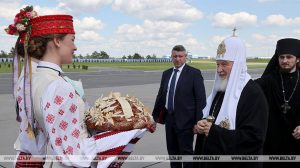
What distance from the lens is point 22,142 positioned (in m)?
2.37

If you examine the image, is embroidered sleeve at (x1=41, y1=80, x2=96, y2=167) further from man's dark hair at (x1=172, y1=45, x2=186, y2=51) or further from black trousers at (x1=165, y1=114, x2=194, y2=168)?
man's dark hair at (x1=172, y1=45, x2=186, y2=51)

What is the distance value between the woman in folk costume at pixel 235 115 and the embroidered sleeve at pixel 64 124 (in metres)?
1.32

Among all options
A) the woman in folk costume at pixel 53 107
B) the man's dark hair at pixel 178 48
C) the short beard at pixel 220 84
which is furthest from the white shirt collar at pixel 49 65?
the man's dark hair at pixel 178 48

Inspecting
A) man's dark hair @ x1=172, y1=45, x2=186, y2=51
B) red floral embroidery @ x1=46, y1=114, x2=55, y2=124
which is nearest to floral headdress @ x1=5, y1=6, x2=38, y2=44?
red floral embroidery @ x1=46, y1=114, x2=55, y2=124

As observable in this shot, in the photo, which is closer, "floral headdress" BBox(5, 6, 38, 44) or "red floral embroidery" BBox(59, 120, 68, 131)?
"red floral embroidery" BBox(59, 120, 68, 131)

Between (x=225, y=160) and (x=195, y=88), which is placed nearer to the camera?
(x=225, y=160)

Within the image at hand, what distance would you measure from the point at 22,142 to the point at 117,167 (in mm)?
676

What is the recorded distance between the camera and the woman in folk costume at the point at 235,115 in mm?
2949

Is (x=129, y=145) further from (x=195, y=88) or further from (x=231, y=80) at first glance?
(x=195, y=88)

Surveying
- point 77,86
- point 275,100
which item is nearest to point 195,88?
point 275,100

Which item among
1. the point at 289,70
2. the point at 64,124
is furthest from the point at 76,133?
the point at 289,70

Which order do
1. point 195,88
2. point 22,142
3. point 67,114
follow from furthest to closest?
1. point 195,88
2. point 22,142
3. point 67,114

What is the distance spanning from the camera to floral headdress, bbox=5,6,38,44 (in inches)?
90.6

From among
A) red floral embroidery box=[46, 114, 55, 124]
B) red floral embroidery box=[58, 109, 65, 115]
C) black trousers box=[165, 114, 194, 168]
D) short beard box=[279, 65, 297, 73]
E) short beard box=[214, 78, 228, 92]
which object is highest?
short beard box=[279, 65, 297, 73]
